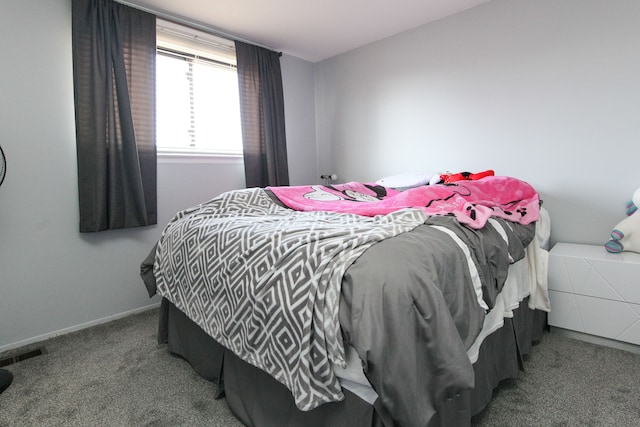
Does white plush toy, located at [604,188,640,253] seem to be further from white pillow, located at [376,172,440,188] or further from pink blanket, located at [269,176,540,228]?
white pillow, located at [376,172,440,188]

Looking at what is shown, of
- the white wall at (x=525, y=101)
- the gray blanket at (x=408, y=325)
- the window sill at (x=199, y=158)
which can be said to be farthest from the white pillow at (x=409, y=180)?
the gray blanket at (x=408, y=325)

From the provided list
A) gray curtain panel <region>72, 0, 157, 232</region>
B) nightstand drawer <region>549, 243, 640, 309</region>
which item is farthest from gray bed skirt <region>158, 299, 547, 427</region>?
gray curtain panel <region>72, 0, 157, 232</region>

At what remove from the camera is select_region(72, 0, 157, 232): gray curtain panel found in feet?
7.07

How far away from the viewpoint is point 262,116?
10.4 ft

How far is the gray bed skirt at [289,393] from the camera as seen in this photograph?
0.95 metres

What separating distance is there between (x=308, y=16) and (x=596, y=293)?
2.71m

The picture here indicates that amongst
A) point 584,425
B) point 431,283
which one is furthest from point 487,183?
point 431,283

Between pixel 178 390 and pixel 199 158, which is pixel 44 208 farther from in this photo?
pixel 178 390

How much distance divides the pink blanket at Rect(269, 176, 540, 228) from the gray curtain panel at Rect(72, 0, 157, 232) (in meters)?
1.10

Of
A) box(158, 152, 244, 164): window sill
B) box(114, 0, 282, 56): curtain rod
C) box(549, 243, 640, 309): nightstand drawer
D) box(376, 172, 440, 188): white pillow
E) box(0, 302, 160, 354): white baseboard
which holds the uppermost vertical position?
box(114, 0, 282, 56): curtain rod

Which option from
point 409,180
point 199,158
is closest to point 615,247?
point 409,180

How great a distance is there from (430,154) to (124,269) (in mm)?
2652

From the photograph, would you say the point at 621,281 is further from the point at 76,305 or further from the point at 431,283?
the point at 76,305

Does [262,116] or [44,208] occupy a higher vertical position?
[262,116]
